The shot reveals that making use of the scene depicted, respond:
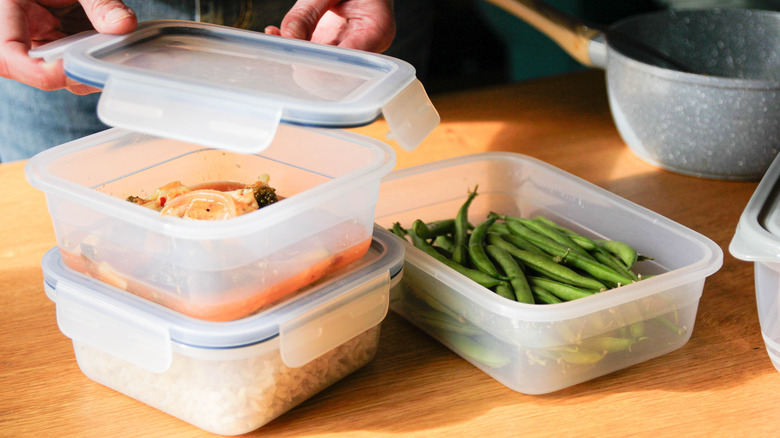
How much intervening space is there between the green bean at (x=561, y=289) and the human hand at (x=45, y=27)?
1.93 ft

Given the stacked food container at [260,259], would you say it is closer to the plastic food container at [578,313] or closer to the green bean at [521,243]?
the plastic food container at [578,313]

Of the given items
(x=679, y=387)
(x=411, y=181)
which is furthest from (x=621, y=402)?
(x=411, y=181)

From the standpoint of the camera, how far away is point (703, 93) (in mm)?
1308

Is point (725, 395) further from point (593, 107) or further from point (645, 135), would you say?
point (593, 107)

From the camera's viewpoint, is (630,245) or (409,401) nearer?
(409,401)

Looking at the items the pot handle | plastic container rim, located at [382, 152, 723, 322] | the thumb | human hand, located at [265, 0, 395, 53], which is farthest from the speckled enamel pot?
the thumb

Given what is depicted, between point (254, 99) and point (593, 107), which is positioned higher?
point (254, 99)

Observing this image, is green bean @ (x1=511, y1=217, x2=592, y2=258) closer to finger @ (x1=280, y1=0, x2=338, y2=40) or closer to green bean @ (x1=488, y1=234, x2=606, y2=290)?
green bean @ (x1=488, y1=234, x2=606, y2=290)

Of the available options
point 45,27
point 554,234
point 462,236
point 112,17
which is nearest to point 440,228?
point 462,236

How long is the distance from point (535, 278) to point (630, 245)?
220 mm

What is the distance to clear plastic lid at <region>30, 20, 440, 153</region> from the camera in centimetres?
72

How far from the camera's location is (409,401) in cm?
87

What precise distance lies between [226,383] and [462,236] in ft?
1.57

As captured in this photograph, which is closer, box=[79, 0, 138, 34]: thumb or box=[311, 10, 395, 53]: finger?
box=[79, 0, 138, 34]: thumb
